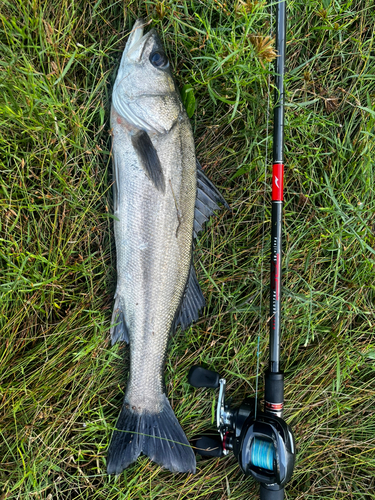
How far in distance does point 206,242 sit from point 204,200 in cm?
32

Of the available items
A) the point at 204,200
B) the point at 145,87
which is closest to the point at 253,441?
the point at 204,200

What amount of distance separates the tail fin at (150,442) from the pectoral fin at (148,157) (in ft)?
4.25

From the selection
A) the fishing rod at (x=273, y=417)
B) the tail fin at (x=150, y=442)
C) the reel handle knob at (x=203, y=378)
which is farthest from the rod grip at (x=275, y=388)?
the tail fin at (x=150, y=442)

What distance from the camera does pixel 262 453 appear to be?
1.90m

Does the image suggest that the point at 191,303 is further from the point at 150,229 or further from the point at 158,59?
the point at 158,59

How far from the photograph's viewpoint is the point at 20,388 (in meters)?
2.07

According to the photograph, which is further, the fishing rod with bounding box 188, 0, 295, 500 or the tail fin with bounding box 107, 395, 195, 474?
the tail fin with bounding box 107, 395, 195, 474

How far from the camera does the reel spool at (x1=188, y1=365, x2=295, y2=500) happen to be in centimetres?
185

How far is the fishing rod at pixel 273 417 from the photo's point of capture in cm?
186

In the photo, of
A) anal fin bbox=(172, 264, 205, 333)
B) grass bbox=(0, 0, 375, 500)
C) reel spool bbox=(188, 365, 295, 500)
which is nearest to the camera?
reel spool bbox=(188, 365, 295, 500)

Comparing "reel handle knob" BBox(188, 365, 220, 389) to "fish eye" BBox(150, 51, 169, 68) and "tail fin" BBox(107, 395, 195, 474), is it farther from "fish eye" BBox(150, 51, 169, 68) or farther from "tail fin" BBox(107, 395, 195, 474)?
"fish eye" BBox(150, 51, 169, 68)

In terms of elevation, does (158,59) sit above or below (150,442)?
above

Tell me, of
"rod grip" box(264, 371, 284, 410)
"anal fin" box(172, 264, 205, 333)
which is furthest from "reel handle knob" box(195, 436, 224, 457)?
"anal fin" box(172, 264, 205, 333)

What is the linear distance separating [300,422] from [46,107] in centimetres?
258
